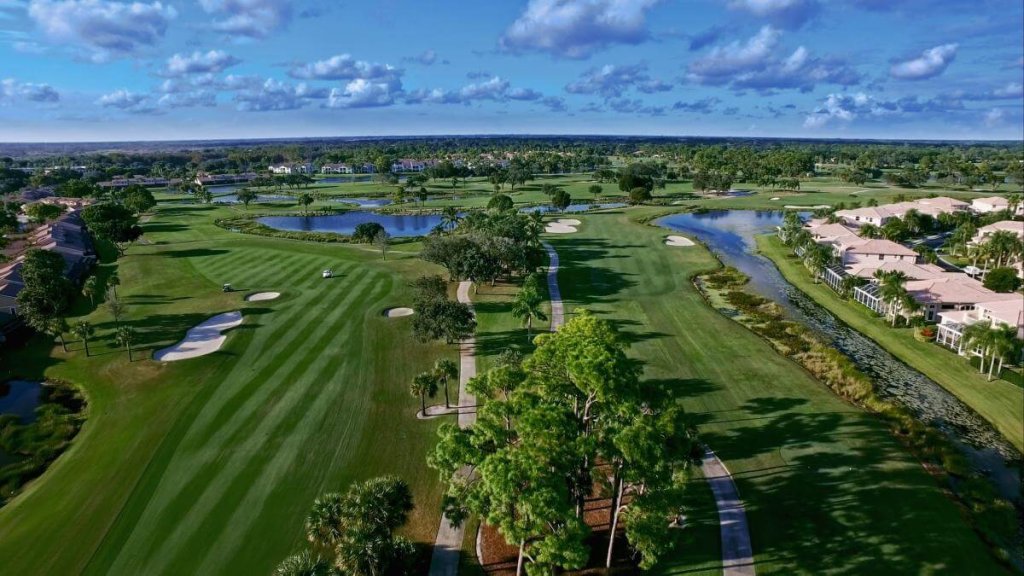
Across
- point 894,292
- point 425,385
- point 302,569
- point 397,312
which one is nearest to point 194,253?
point 397,312

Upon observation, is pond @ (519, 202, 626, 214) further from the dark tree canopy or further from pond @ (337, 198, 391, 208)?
the dark tree canopy

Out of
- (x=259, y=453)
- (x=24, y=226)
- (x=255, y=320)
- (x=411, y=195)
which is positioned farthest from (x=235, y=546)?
(x=411, y=195)

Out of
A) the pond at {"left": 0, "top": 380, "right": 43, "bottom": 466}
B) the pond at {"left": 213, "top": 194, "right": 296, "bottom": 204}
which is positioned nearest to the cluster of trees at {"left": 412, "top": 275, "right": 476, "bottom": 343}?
the pond at {"left": 0, "top": 380, "right": 43, "bottom": 466}

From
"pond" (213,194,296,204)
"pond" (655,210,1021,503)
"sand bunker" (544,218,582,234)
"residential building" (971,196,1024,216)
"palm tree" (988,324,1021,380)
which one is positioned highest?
"residential building" (971,196,1024,216)

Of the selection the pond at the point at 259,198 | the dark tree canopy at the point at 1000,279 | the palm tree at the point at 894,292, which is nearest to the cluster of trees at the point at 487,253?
the palm tree at the point at 894,292

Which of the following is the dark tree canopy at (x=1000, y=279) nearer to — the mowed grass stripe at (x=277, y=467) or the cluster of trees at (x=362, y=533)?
the cluster of trees at (x=362, y=533)

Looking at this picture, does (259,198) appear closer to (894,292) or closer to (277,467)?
(277,467)

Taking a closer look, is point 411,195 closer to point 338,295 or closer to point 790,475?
point 338,295
